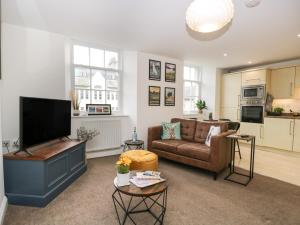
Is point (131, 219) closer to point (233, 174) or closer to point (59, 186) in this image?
point (59, 186)

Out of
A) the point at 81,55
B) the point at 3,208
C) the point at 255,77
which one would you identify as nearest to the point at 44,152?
the point at 3,208

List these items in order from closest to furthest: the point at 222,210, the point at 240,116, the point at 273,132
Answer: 1. the point at 222,210
2. the point at 273,132
3. the point at 240,116

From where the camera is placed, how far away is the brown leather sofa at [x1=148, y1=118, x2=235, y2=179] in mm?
2951

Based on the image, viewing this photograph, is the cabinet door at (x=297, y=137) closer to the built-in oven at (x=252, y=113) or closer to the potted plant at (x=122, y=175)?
the built-in oven at (x=252, y=113)

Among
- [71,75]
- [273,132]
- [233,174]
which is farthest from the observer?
[273,132]

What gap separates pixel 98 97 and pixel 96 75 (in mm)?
502

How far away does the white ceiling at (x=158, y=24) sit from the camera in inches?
92.5

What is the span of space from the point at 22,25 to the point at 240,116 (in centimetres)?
572

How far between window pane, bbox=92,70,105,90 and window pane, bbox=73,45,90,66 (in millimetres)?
283

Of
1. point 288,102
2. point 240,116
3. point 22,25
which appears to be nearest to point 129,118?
point 22,25

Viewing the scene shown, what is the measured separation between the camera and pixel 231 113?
590 centimetres

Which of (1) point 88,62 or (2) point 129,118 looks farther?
(2) point 129,118

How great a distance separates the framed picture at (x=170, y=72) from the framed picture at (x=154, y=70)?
0.83 ft

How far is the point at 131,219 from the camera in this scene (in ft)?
6.20
